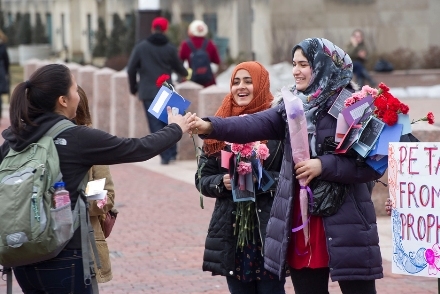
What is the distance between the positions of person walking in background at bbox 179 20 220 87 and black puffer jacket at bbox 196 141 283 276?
1139cm

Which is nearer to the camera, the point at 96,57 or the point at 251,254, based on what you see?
the point at 251,254

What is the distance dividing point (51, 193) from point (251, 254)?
1525 mm

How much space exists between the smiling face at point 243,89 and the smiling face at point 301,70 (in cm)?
63

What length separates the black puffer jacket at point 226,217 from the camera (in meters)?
5.60

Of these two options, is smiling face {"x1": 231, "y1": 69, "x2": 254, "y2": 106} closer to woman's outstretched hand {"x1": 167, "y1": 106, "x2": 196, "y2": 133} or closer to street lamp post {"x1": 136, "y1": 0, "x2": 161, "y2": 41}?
woman's outstretched hand {"x1": 167, "y1": 106, "x2": 196, "y2": 133}

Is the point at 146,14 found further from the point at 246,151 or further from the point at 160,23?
the point at 246,151

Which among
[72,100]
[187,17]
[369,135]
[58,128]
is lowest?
[369,135]

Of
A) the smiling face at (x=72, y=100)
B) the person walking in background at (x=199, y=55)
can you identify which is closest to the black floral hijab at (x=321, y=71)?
the smiling face at (x=72, y=100)

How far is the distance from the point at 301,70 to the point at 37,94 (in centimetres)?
132

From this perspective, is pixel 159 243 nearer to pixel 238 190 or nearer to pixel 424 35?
pixel 238 190

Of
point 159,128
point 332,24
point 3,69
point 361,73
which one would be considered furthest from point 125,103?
point 332,24

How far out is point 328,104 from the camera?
5000 millimetres

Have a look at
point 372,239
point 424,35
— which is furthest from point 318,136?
point 424,35

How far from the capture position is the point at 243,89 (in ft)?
18.6
